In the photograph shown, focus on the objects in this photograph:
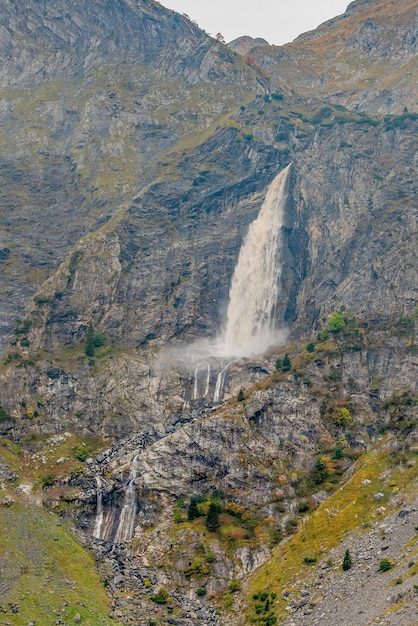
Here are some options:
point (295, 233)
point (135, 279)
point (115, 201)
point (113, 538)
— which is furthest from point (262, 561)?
point (115, 201)

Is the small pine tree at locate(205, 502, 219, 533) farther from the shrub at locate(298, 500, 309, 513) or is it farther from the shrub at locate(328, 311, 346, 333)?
the shrub at locate(328, 311, 346, 333)

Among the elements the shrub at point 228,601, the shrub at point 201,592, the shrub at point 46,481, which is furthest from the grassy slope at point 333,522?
the shrub at point 46,481

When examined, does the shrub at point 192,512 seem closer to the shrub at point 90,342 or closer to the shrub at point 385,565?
the shrub at point 385,565

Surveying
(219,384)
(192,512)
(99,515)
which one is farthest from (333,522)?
(219,384)

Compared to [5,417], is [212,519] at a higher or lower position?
lower

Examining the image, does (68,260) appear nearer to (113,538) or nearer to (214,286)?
(214,286)

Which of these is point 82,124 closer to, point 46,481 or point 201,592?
point 46,481
